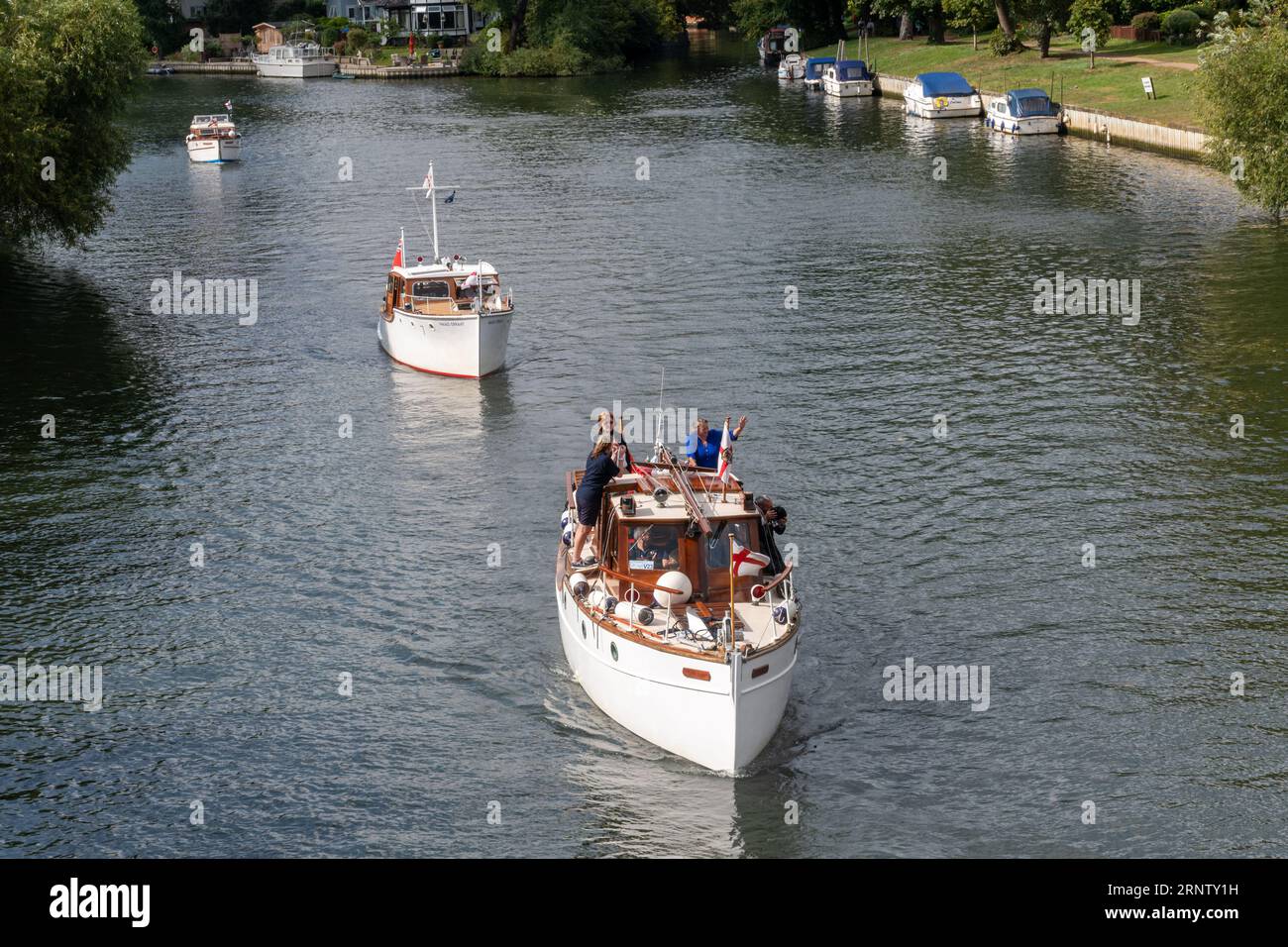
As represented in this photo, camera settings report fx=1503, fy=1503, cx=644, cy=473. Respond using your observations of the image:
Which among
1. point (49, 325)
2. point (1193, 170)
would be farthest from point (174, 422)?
point (1193, 170)

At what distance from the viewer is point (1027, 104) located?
101500 mm

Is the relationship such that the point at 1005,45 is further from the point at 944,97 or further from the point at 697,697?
the point at 697,697

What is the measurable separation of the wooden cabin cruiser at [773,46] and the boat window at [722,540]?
142553 millimetres

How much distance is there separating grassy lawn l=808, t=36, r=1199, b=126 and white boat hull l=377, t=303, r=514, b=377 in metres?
41.1

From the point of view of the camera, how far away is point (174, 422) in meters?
49.7

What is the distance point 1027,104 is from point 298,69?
99.8m

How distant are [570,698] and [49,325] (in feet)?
126
